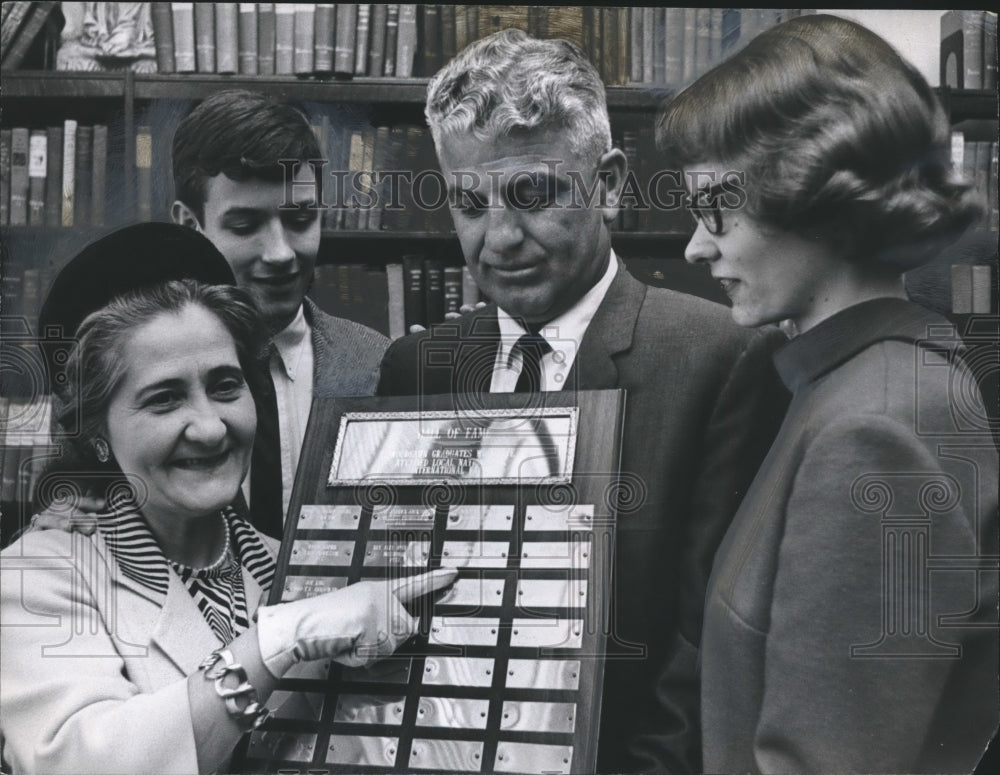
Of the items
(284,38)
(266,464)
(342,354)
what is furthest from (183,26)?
(266,464)

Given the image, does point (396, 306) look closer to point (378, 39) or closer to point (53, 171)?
point (378, 39)

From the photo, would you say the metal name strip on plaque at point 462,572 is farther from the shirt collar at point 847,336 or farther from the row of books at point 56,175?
the row of books at point 56,175

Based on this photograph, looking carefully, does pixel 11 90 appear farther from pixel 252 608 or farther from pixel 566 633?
pixel 566 633

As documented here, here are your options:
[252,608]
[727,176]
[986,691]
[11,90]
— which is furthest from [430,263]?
[986,691]

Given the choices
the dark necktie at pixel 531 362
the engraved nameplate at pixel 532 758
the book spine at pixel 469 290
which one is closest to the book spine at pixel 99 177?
the book spine at pixel 469 290

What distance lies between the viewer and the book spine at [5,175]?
3.78 m

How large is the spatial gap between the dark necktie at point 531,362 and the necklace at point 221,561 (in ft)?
3.19

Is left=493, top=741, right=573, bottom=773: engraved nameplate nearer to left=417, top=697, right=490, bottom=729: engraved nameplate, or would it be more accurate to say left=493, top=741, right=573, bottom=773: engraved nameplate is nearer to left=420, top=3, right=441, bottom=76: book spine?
left=417, top=697, right=490, bottom=729: engraved nameplate

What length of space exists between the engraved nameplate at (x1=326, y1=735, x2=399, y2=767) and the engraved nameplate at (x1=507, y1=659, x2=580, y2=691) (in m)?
0.38

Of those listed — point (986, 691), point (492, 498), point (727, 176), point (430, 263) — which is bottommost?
point (986, 691)

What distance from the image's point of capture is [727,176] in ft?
11.6

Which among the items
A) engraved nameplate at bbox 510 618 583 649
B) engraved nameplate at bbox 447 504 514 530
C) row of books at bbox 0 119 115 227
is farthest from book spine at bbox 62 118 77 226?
engraved nameplate at bbox 510 618 583 649

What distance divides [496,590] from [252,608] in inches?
29.4

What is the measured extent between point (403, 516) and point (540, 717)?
2.30ft
